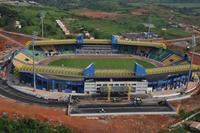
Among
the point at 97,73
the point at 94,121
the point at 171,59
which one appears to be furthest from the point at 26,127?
the point at 171,59

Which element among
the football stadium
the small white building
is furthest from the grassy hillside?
the small white building

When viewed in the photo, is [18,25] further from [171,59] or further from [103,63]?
[171,59]

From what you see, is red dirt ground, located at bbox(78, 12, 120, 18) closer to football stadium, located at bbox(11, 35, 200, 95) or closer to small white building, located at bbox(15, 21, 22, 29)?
small white building, located at bbox(15, 21, 22, 29)

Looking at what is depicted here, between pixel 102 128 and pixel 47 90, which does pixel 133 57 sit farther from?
pixel 102 128

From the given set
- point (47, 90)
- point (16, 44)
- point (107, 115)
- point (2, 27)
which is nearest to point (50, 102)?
point (47, 90)

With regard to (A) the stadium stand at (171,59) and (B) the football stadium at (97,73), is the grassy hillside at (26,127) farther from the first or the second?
(A) the stadium stand at (171,59)

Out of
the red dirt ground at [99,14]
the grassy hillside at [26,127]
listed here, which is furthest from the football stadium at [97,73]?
the red dirt ground at [99,14]

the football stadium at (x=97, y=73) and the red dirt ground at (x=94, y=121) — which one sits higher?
the football stadium at (x=97, y=73)

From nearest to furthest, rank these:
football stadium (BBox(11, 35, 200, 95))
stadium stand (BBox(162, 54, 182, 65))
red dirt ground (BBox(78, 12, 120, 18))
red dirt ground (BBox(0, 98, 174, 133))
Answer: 1. red dirt ground (BBox(0, 98, 174, 133))
2. football stadium (BBox(11, 35, 200, 95))
3. stadium stand (BBox(162, 54, 182, 65))
4. red dirt ground (BBox(78, 12, 120, 18))
